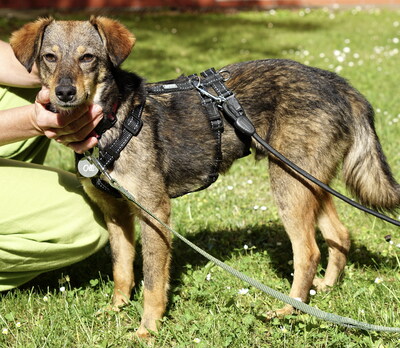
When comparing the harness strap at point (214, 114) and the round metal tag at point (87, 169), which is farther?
the harness strap at point (214, 114)

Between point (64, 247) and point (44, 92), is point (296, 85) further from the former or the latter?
point (64, 247)

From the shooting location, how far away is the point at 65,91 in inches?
115

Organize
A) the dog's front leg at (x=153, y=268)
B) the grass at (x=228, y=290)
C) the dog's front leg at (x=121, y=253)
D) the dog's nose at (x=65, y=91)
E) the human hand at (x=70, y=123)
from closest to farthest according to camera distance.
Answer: the dog's nose at (x=65, y=91) → the human hand at (x=70, y=123) → the grass at (x=228, y=290) → the dog's front leg at (x=153, y=268) → the dog's front leg at (x=121, y=253)

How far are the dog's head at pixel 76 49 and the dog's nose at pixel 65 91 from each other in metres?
0.07

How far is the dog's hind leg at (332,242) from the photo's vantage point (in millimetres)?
3820

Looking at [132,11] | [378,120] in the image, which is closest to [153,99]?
[378,120]

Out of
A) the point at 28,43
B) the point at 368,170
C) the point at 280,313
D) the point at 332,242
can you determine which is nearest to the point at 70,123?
the point at 28,43

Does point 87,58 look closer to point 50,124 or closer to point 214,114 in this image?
point 50,124

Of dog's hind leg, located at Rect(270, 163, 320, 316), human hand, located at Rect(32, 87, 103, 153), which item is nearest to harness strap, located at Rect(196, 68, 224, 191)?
dog's hind leg, located at Rect(270, 163, 320, 316)

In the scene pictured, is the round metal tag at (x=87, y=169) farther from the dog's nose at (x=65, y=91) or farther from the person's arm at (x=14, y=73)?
the person's arm at (x=14, y=73)

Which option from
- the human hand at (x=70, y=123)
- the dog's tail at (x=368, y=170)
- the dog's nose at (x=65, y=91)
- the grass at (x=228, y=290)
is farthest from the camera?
the dog's tail at (x=368, y=170)

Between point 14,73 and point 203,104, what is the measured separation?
1295mm

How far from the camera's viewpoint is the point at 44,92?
312 centimetres

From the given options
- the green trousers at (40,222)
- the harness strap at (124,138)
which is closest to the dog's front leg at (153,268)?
the harness strap at (124,138)
